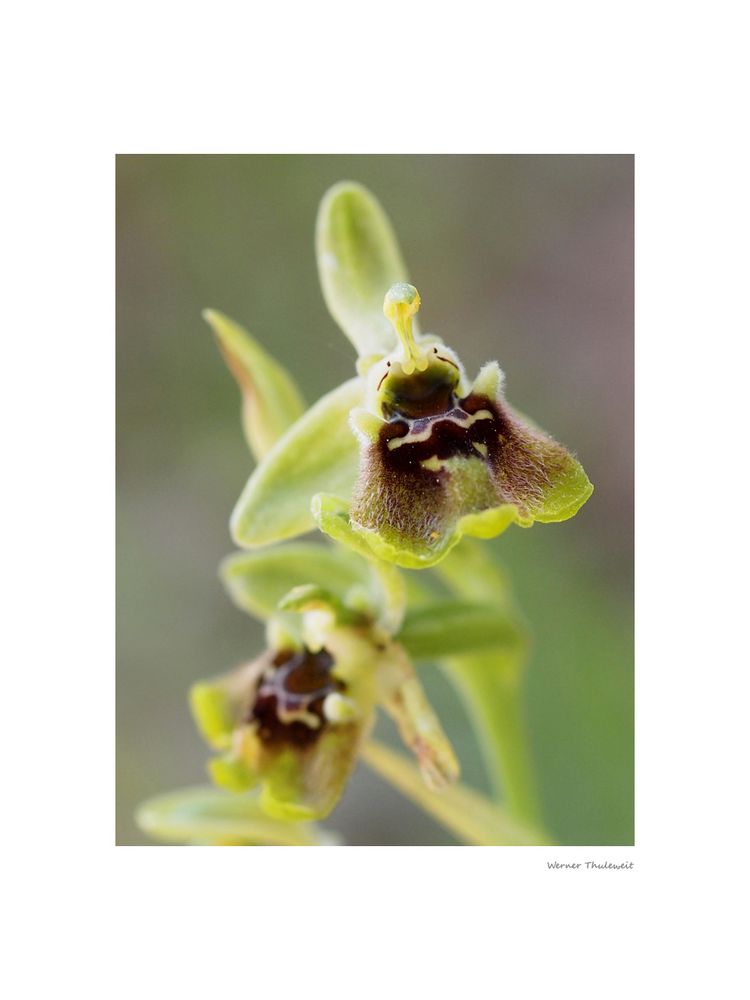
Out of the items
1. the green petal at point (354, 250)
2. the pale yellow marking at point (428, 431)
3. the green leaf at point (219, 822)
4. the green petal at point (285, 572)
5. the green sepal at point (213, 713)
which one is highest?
the green petal at point (354, 250)

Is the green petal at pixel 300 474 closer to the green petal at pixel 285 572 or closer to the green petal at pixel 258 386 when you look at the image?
the green petal at pixel 258 386

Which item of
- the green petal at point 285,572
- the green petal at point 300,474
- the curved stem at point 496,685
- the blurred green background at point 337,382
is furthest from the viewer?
the blurred green background at point 337,382

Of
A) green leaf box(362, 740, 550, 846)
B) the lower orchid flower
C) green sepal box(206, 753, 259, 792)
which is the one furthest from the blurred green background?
green sepal box(206, 753, 259, 792)

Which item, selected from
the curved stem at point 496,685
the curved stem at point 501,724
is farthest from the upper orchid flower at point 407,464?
the curved stem at point 501,724

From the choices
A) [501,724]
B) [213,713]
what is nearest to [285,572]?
[213,713]

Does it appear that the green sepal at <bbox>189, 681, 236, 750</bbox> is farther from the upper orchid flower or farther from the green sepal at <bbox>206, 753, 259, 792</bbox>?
the upper orchid flower

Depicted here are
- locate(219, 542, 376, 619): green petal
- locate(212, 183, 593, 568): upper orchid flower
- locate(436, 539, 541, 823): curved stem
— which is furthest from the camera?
locate(436, 539, 541, 823): curved stem

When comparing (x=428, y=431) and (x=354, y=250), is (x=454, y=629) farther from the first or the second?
(x=354, y=250)
